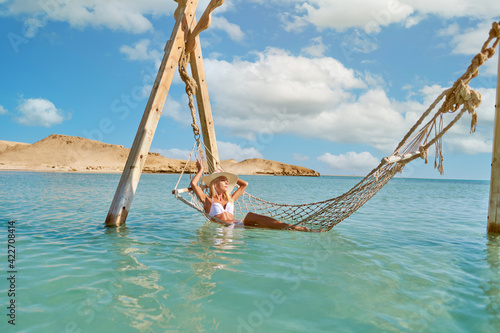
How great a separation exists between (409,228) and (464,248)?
1.62m

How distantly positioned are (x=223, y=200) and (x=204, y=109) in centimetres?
171

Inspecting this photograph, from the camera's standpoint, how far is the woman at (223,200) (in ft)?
15.8

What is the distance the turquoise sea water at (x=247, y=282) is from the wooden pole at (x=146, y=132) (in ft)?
1.05

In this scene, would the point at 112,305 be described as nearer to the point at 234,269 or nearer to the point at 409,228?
the point at 234,269

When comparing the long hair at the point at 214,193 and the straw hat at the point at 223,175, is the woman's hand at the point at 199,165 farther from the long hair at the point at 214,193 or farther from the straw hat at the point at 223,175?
the long hair at the point at 214,193

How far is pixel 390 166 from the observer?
161 inches

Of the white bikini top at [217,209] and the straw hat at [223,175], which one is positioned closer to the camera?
the white bikini top at [217,209]

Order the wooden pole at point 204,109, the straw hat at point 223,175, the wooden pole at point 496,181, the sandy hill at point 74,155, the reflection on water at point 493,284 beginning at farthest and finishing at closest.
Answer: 1. the sandy hill at point 74,155
2. the wooden pole at point 204,109
3. the straw hat at point 223,175
4. the wooden pole at point 496,181
5. the reflection on water at point 493,284

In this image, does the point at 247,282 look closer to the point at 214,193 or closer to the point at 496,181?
the point at 214,193

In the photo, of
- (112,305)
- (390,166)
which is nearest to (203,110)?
(390,166)

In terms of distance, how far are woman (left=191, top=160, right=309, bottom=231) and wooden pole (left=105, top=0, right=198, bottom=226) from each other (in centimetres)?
84

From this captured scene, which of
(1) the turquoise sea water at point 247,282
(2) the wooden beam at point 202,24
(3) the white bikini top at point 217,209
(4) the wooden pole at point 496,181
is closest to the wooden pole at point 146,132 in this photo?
(2) the wooden beam at point 202,24

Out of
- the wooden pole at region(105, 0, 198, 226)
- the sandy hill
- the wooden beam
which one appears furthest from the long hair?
the sandy hill

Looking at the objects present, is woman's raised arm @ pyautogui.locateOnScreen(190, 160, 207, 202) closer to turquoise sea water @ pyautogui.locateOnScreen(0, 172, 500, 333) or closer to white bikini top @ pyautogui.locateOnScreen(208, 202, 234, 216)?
white bikini top @ pyautogui.locateOnScreen(208, 202, 234, 216)
